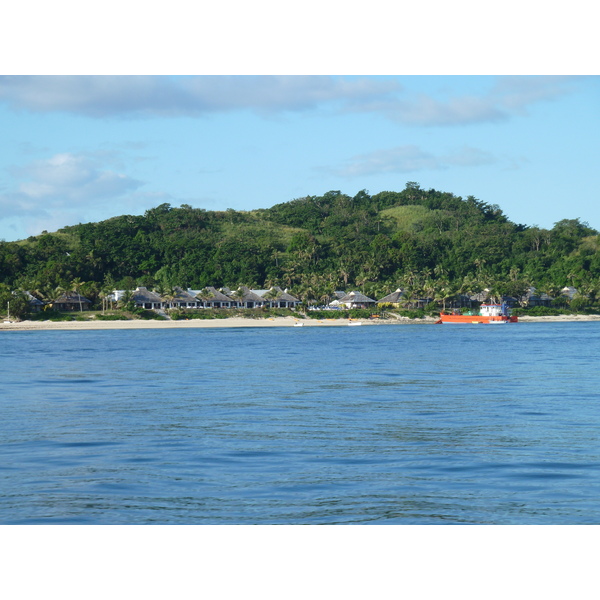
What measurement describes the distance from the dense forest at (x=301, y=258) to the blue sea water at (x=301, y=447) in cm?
4831

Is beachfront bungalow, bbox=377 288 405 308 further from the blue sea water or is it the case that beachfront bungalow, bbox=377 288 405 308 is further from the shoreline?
the blue sea water

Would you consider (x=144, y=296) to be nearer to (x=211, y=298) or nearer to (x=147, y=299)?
(x=147, y=299)

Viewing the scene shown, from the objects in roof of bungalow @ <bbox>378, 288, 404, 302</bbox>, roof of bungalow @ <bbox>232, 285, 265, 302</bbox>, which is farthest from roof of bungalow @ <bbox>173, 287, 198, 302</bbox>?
roof of bungalow @ <bbox>378, 288, 404, 302</bbox>

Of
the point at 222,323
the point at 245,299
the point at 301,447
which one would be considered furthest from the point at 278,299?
the point at 301,447

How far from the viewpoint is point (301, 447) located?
34.7 feet

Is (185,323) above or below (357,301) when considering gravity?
below

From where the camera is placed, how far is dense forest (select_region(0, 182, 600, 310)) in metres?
74.5

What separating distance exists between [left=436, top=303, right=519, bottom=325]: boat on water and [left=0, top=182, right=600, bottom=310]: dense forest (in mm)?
3448

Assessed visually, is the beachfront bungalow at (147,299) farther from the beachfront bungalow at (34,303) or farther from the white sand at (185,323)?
the beachfront bungalow at (34,303)

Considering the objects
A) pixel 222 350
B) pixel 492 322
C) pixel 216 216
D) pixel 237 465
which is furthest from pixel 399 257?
pixel 237 465

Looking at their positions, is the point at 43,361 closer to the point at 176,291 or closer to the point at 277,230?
the point at 176,291

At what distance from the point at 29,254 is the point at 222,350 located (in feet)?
159

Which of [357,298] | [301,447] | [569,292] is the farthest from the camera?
[569,292]

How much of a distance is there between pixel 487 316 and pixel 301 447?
62.2 metres
